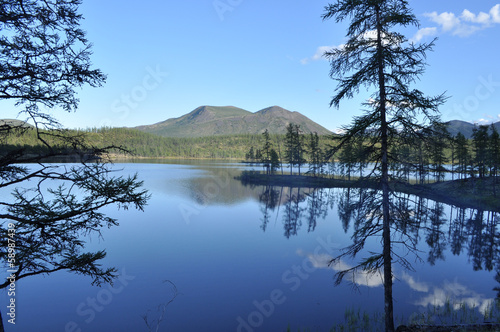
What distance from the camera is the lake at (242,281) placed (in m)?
16.0

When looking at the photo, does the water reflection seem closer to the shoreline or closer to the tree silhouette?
the shoreline

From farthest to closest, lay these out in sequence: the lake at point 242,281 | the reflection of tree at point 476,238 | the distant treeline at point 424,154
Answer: the reflection of tree at point 476,238 → the lake at point 242,281 → the distant treeline at point 424,154

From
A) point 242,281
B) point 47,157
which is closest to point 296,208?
point 242,281

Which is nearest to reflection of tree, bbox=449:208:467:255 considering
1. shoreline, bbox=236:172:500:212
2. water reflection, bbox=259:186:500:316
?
water reflection, bbox=259:186:500:316

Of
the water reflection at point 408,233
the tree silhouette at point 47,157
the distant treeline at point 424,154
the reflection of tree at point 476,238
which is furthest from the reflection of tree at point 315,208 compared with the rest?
the tree silhouette at point 47,157

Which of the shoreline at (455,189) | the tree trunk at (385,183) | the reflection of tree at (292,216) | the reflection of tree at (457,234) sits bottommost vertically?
the reflection of tree at (457,234)

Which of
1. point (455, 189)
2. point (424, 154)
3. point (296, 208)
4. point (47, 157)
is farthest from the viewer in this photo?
point (455, 189)

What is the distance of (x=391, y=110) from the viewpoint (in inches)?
496

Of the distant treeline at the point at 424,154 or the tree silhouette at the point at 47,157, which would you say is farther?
the distant treeline at the point at 424,154

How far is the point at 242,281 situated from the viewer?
818 inches

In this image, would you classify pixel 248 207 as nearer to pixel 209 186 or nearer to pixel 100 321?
pixel 209 186

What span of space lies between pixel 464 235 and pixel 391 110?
31623 millimetres

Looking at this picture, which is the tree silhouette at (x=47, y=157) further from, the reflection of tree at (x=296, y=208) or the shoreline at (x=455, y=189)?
the shoreline at (x=455, y=189)

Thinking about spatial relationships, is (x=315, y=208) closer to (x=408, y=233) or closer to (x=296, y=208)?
(x=296, y=208)
